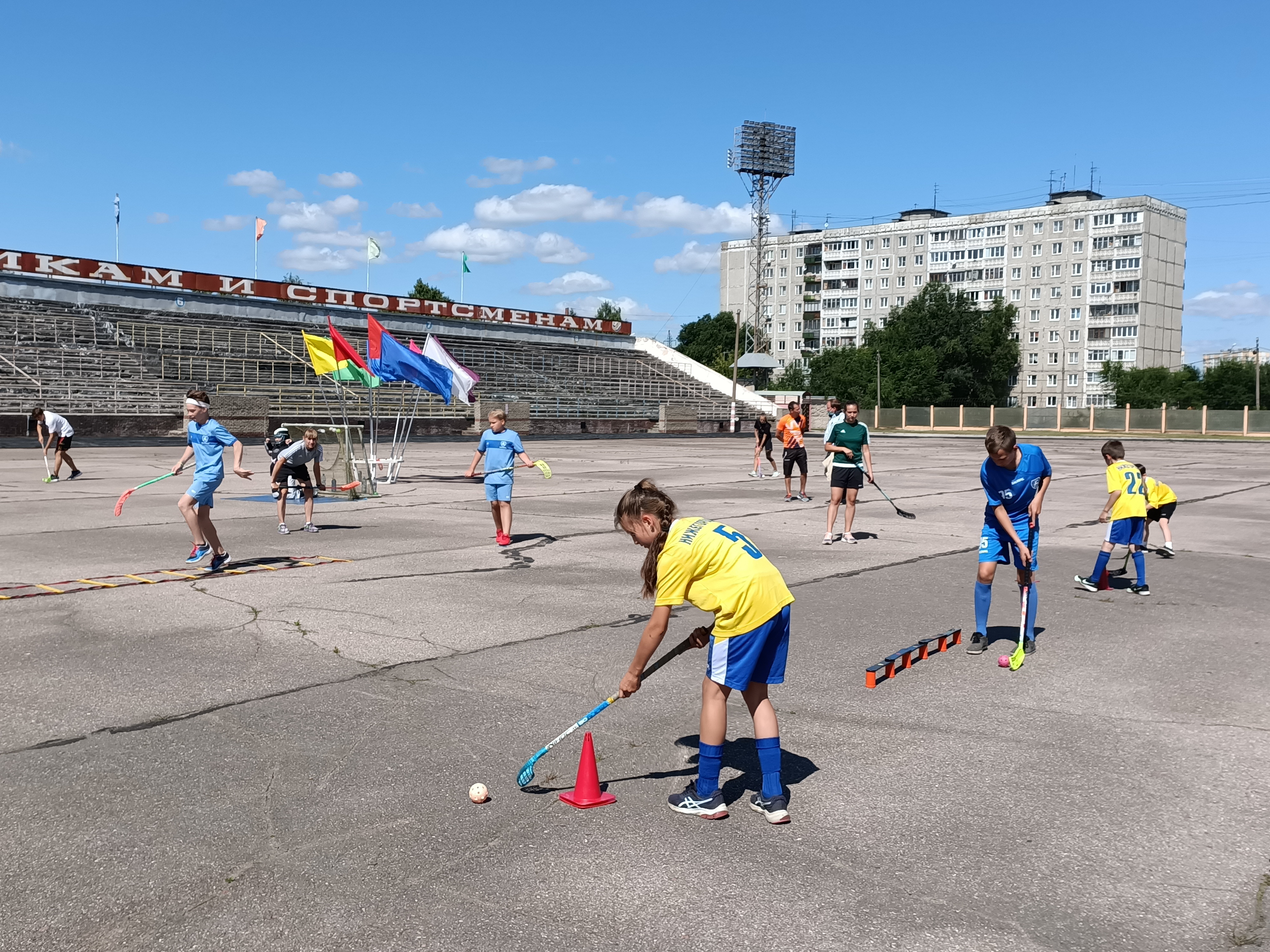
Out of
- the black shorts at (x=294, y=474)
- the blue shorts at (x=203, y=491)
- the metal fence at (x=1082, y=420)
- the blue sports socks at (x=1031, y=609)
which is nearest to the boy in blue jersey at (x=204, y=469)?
the blue shorts at (x=203, y=491)

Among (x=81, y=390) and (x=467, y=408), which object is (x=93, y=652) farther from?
(x=467, y=408)

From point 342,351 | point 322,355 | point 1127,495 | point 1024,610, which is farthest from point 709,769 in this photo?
point 322,355

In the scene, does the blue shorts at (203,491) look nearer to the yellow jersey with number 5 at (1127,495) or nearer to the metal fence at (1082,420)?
the yellow jersey with number 5 at (1127,495)

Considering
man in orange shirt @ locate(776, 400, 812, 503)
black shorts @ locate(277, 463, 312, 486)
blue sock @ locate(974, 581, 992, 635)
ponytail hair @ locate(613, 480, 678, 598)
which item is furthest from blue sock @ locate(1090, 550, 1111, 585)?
black shorts @ locate(277, 463, 312, 486)

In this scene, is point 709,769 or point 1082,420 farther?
point 1082,420

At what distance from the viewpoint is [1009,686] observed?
6.70 metres

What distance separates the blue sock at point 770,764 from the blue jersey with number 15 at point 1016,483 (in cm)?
369

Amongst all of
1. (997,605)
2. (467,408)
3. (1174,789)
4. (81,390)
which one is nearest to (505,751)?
(1174,789)

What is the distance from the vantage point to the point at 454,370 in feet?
77.6

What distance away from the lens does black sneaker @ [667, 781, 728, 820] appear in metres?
4.52

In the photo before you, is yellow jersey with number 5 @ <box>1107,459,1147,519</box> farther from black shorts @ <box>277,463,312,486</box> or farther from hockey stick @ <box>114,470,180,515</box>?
black shorts @ <box>277,463,312,486</box>

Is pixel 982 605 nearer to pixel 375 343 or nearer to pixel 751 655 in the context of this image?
pixel 751 655

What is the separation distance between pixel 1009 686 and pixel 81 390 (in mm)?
42008

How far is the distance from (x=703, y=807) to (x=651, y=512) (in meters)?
1.26
